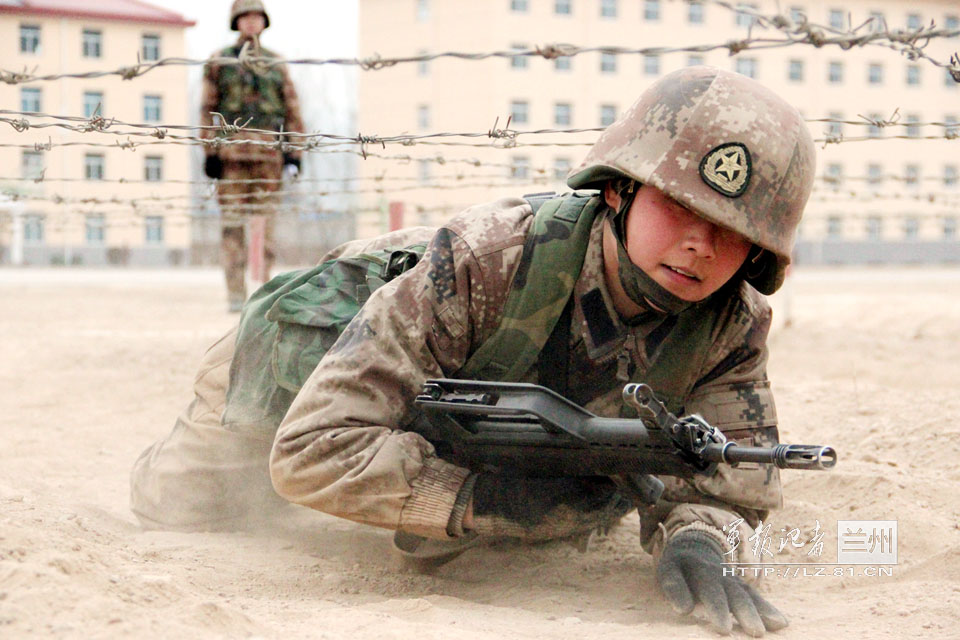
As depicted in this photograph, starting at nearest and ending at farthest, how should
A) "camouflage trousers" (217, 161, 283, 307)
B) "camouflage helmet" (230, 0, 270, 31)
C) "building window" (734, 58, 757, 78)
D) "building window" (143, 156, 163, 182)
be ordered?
"camouflage helmet" (230, 0, 270, 31) < "camouflage trousers" (217, 161, 283, 307) < "building window" (143, 156, 163, 182) < "building window" (734, 58, 757, 78)

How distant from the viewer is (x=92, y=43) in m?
32.9

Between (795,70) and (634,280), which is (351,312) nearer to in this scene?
(634,280)

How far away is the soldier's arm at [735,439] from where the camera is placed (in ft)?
8.47

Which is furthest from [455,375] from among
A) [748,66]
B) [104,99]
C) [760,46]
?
[748,66]

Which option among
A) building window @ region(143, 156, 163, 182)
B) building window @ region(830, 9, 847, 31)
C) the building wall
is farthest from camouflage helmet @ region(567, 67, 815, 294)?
building window @ region(830, 9, 847, 31)

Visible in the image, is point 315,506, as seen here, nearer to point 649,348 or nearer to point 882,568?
point 649,348

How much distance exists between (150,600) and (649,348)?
4.29 feet

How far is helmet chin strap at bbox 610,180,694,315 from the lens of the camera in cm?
239

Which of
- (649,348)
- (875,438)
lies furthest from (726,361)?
(875,438)

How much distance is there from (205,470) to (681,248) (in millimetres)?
1672

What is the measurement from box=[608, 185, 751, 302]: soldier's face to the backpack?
0.69 ft

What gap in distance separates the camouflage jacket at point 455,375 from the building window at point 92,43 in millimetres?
32657

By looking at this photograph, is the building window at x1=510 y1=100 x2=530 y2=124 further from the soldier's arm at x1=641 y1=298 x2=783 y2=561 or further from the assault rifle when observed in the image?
the assault rifle

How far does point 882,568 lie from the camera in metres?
2.76
